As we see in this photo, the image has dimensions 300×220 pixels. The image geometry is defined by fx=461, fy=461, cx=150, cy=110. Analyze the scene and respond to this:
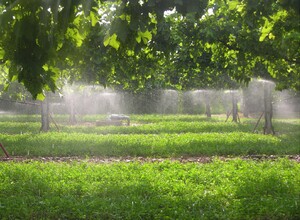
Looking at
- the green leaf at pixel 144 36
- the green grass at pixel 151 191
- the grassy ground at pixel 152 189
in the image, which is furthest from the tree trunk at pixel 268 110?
the green leaf at pixel 144 36

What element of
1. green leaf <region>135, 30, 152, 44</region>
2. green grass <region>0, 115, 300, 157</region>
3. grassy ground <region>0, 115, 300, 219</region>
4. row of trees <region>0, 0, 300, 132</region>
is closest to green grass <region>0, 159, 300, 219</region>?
grassy ground <region>0, 115, 300, 219</region>

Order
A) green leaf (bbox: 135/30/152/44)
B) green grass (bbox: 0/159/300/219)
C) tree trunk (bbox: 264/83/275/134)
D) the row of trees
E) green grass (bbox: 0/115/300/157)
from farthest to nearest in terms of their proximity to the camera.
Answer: tree trunk (bbox: 264/83/275/134), green grass (bbox: 0/115/300/157), green leaf (bbox: 135/30/152/44), green grass (bbox: 0/159/300/219), the row of trees

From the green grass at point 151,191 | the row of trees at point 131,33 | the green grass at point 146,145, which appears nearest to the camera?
the row of trees at point 131,33

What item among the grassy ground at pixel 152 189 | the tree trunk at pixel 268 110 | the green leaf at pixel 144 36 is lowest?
the grassy ground at pixel 152 189

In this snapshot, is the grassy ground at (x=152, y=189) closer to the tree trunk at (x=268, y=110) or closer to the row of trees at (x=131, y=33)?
the row of trees at (x=131, y=33)

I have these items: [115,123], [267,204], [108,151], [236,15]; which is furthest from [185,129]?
[267,204]

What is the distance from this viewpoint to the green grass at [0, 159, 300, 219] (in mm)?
6121

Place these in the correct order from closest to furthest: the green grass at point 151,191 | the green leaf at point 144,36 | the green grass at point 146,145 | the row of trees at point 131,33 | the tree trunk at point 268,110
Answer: the row of trees at point 131,33 < the green grass at point 151,191 < the green leaf at point 144,36 < the green grass at point 146,145 < the tree trunk at point 268,110

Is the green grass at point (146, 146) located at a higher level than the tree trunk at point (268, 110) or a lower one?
lower

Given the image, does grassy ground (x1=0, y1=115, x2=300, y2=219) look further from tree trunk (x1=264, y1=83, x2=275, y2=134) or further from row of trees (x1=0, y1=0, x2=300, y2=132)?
tree trunk (x1=264, y1=83, x2=275, y2=134)

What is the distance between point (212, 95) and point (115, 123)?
73.4ft

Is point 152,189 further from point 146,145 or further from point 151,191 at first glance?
point 146,145

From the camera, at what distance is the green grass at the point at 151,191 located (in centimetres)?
612

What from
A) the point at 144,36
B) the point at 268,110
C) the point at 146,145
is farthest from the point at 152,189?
the point at 268,110
